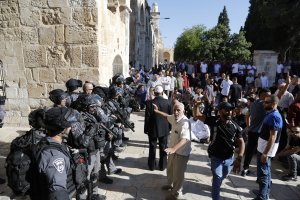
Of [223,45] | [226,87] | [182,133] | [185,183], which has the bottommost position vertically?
[185,183]

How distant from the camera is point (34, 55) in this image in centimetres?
698

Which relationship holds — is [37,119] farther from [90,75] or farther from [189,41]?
[189,41]

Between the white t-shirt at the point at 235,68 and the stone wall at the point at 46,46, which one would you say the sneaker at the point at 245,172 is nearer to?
the stone wall at the point at 46,46

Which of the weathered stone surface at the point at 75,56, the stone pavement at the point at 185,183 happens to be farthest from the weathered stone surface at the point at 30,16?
the stone pavement at the point at 185,183

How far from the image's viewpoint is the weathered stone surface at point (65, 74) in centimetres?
691

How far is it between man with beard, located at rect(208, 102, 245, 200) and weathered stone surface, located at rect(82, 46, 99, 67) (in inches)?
153

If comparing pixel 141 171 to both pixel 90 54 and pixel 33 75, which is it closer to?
pixel 90 54

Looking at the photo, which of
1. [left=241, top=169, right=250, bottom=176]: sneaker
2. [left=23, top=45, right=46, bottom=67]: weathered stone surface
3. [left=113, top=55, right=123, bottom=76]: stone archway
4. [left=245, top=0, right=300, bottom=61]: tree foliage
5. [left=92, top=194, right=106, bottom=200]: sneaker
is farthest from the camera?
[left=245, top=0, right=300, bottom=61]: tree foliage

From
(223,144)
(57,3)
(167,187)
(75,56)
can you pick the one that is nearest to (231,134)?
(223,144)

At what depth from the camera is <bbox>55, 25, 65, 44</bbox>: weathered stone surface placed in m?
6.79

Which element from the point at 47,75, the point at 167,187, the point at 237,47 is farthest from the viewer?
the point at 237,47

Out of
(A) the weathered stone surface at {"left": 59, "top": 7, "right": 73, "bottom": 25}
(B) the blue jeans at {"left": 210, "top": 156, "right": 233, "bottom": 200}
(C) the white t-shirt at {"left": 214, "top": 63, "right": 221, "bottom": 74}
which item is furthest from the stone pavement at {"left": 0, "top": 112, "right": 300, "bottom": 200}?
(C) the white t-shirt at {"left": 214, "top": 63, "right": 221, "bottom": 74}

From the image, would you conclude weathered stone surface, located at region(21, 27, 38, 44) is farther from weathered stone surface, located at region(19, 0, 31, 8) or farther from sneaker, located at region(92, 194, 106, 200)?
sneaker, located at region(92, 194, 106, 200)

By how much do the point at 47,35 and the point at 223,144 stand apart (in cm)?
520
